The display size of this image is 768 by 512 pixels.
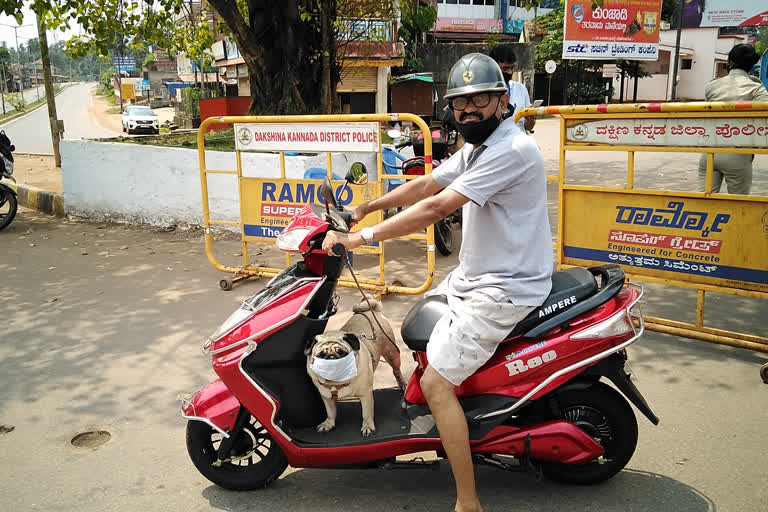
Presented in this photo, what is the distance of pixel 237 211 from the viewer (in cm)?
814

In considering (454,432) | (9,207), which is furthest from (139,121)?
(454,432)

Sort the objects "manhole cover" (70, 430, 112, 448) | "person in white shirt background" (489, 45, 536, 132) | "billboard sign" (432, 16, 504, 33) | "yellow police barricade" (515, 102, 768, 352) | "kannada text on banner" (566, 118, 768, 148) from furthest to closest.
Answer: "billboard sign" (432, 16, 504, 33)
"person in white shirt background" (489, 45, 536, 132)
"yellow police barricade" (515, 102, 768, 352)
"kannada text on banner" (566, 118, 768, 148)
"manhole cover" (70, 430, 112, 448)

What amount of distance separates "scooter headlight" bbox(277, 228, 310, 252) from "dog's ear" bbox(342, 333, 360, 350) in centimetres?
46

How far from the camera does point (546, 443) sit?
270 cm

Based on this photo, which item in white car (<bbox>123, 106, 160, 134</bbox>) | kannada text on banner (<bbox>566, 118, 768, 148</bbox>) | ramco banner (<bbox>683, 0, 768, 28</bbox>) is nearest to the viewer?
kannada text on banner (<bbox>566, 118, 768, 148</bbox>)

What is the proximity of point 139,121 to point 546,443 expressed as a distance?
1318 inches

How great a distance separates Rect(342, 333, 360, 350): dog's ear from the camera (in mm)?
2885

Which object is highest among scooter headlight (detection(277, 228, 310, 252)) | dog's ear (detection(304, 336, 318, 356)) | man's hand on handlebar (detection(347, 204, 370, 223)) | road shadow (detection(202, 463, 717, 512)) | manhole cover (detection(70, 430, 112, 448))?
man's hand on handlebar (detection(347, 204, 370, 223))

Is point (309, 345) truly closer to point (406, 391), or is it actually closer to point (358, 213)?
point (406, 391)

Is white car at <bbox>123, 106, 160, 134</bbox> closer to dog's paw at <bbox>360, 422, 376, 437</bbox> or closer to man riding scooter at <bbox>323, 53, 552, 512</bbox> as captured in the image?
dog's paw at <bbox>360, 422, 376, 437</bbox>

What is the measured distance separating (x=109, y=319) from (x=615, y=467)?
13.6ft

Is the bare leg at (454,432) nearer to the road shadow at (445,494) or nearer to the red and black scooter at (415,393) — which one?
the red and black scooter at (415,393)


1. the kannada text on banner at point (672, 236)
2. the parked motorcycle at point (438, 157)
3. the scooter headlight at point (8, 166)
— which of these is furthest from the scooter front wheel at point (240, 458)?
the scooter headlight at point (8, 166)

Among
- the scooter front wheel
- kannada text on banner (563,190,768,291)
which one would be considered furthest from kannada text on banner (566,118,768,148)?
the scooter front wheel
